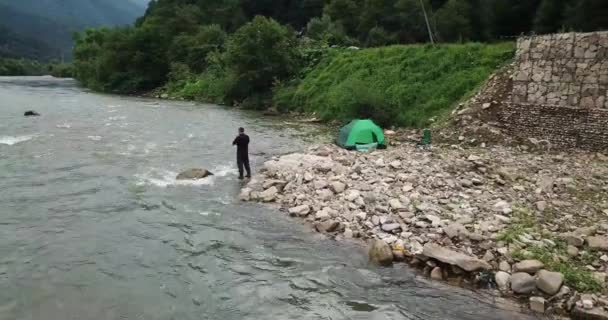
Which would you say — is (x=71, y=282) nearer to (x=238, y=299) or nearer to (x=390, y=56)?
(x=238, y=299)

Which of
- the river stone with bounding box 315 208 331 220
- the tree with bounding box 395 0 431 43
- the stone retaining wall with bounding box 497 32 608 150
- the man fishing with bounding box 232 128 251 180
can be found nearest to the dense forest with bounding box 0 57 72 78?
the tree with bounding box 395 0 431 43

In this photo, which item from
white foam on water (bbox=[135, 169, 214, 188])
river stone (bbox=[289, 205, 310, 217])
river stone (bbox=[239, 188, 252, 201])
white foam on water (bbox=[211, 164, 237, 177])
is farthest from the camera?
white foam on water (bbox=[211, 164, 237, 177])

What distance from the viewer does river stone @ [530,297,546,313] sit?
7.56m

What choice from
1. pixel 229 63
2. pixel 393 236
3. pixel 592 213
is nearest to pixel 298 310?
pixel 393 236

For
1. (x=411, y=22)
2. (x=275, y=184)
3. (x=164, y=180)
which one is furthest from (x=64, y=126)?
(x=411, y=22)

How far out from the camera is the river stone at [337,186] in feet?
41.1

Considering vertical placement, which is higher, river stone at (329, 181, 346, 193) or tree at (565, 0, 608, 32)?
tree at (565, 0, 608, 32)

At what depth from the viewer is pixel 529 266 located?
8.30 m

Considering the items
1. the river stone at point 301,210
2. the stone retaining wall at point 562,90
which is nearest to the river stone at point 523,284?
the river stone at point 301,210

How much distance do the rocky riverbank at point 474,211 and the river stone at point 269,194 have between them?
0.09 ft

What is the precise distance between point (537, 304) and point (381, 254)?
2798mm

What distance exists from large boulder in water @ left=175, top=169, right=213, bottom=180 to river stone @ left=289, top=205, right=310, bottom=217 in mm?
4102

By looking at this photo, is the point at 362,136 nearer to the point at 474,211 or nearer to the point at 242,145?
the point at 242,145

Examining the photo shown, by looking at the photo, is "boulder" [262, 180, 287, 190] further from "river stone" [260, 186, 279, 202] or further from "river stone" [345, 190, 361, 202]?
"river stone" [345, 190, 361, 202]
